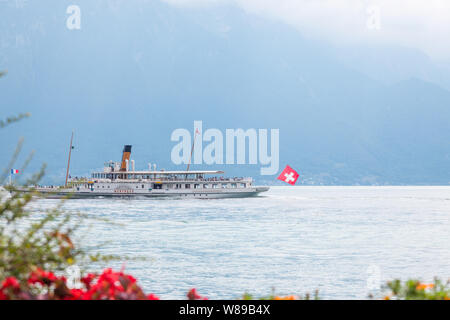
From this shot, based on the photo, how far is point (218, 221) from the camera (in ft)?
154

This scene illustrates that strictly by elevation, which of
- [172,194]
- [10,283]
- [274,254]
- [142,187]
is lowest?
[10,283]

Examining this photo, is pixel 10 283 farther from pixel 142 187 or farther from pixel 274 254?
pixel 142 187

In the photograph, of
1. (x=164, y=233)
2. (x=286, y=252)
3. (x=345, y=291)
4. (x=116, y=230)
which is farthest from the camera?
(x=116, y=230)

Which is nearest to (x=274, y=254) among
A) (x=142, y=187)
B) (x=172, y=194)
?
(x=172, y=194)

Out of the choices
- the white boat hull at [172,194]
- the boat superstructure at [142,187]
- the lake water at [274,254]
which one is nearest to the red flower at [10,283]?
the lake water at [274,254]

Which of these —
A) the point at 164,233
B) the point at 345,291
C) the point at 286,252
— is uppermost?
the point at 164,233

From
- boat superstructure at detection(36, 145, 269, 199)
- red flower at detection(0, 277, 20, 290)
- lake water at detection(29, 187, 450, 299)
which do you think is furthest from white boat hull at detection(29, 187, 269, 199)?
red flower at detection(0, 277, 20, 290)

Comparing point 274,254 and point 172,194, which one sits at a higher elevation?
point 172,194

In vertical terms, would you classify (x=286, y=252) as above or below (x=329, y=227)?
below

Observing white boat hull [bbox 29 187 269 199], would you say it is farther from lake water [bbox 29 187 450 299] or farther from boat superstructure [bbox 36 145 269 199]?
lake water [bbox 29 187 450 299]

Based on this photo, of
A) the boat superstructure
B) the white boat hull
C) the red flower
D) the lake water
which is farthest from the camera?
the boat superstructure
